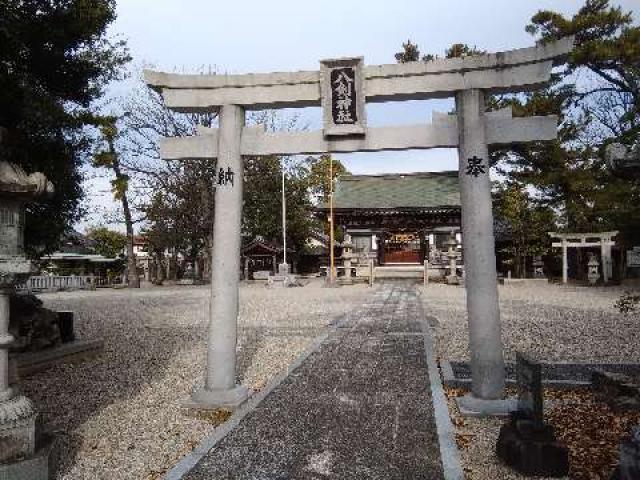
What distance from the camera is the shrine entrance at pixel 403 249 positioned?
3203 centimetres

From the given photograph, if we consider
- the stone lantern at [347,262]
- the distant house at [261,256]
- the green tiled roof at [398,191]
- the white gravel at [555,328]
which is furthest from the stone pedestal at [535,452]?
the distant house at [261,256]

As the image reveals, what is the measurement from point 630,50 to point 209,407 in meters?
26.1

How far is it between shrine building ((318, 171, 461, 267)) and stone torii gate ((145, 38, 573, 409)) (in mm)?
24152

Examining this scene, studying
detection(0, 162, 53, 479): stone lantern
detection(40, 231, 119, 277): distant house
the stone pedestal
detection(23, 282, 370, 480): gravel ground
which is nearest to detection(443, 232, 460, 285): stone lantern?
detection(23, 282, 370, 480): gravel ground

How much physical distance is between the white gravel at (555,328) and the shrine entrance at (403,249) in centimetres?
1203

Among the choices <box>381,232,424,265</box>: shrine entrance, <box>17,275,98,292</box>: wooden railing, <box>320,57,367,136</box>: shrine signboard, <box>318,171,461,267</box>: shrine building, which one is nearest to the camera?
<box>320,57,367,136</box>: shrine signboard

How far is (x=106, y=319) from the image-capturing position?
593 inches

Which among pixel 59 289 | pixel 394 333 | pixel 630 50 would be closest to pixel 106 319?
pixel 394 333

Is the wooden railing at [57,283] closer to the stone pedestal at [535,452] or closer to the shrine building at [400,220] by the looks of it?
the shrine building at [400,220]

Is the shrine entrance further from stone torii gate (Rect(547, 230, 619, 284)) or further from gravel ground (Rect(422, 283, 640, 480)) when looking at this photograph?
gravel ground (Rect(422, 283, 640, 480))

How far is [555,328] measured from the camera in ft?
38.3

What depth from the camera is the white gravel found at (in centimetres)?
880

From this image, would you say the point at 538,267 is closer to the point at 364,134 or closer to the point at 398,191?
the point at 398,191

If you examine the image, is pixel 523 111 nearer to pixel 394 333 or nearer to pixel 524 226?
pixel 524 226
